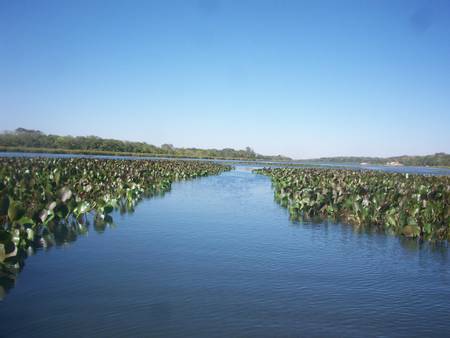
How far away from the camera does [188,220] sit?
467 inches

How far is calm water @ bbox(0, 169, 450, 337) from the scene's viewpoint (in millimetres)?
4656

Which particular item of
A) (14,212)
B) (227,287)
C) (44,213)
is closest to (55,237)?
(44,213)

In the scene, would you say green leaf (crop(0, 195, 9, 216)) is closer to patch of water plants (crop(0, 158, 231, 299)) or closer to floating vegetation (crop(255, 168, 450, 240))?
patch of water plants (crop(0, 158, 231, 299))

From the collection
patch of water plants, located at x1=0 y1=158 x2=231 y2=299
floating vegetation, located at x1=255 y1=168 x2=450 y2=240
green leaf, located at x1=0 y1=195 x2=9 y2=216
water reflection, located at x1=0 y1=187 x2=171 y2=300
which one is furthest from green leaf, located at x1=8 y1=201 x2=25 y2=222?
floating vegetation, located at x1=255 y1=168 x2=450 y2=240

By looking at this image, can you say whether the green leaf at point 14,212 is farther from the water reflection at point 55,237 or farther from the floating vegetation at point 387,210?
the floating vegetation at point 387,210

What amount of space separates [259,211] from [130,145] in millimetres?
82407

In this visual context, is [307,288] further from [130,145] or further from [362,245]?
[130,145]

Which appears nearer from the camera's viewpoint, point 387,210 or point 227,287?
point 227,287

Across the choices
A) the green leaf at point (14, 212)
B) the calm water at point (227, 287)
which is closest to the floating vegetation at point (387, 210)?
the calm water at point (227, 287)

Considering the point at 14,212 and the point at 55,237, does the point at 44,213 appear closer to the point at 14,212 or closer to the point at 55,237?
the point at 55,237

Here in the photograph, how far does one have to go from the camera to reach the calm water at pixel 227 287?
466 cm

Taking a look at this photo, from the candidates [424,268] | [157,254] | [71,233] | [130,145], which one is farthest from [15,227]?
[130,145]

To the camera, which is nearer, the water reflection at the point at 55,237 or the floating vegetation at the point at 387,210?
the water reflection at the point at 55,237

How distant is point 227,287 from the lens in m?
5.98
